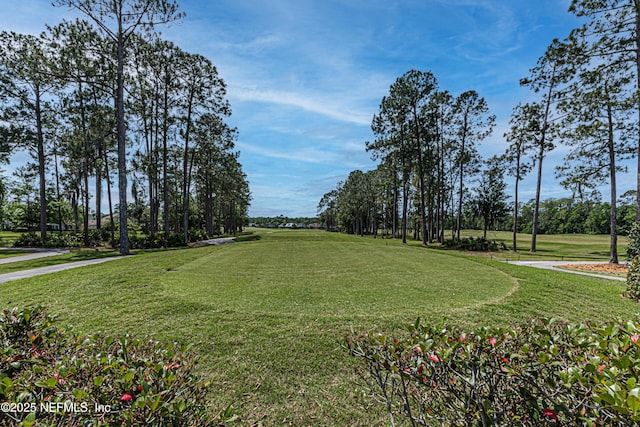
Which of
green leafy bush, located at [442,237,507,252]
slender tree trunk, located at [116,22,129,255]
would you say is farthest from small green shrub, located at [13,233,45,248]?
green leafy bush, located at [442,237,507,252]

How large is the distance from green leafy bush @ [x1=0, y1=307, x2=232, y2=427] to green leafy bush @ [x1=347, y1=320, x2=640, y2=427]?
3.99ft

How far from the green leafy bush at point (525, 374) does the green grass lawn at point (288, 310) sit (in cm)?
74

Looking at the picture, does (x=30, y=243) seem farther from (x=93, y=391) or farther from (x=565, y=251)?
(x=565, y=251)

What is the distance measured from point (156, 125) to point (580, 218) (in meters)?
79.2

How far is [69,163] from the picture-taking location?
77.6 feet

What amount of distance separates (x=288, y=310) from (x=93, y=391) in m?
3.70

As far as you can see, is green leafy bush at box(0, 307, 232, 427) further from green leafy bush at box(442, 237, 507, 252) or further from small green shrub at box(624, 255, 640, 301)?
green leafy bush at box(442, 237, 507, 252)

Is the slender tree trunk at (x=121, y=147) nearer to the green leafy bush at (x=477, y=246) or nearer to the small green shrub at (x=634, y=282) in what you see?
the small green shrub at (x=634, y=282)

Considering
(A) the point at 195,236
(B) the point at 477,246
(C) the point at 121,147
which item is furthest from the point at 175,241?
(B) the point at 477,246

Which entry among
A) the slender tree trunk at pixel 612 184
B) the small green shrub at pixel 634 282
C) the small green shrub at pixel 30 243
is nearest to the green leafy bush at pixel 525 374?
the small green shrub at pixel 634 282

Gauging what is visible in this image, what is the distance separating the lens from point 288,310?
4.90 metres

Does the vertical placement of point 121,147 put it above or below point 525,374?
above

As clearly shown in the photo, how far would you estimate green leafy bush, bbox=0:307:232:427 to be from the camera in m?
1.21

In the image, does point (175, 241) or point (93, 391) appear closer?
point (93, 391)
